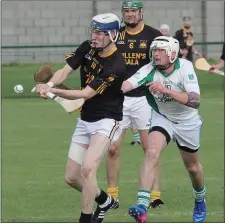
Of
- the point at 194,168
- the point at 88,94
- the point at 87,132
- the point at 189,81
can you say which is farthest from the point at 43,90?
the point at 194,168

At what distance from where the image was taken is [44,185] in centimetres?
1186

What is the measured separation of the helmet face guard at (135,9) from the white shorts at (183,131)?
166 cm

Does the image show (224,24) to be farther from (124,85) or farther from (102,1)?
(124,85)

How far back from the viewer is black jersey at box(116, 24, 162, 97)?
11195mm

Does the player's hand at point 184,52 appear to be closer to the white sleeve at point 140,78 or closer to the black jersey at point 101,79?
the white sleeve at point 140,78

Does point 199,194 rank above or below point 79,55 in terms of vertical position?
below

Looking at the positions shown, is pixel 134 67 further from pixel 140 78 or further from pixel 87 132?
pixel 87 132

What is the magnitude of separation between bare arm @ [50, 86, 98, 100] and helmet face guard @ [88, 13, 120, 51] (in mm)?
456

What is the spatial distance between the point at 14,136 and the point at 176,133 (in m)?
7.39

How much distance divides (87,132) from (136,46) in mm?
2015

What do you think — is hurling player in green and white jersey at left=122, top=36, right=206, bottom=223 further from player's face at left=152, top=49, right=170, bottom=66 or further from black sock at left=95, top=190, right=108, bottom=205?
black sock at left=95, top=190, right=108, bottom=205

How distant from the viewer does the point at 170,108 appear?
987cm

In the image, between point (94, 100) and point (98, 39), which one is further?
point (94, 100)

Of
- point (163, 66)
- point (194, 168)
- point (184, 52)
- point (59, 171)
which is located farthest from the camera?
point (184, 52)
